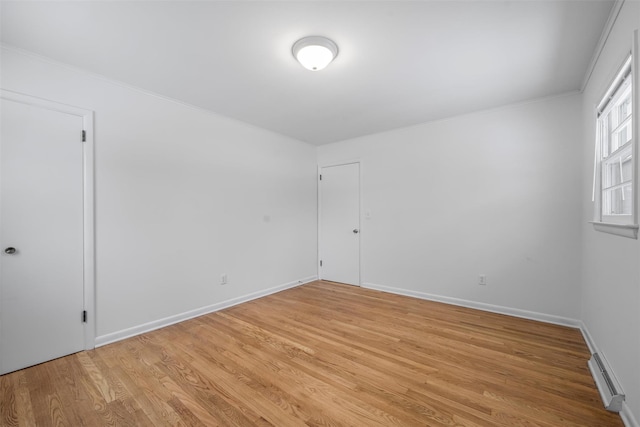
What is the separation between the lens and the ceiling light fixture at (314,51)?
1.94 metres

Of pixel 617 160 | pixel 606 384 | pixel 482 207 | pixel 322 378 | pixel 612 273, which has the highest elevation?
pixel 617 160

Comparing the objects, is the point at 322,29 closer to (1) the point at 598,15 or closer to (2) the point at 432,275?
(1) the point at 598,15

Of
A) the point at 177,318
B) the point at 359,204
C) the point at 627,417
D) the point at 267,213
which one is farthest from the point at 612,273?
the point at 177,318

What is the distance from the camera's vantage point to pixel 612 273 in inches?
71.5

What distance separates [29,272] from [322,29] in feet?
9.73

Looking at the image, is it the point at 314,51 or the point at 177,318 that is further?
the point at 177,318

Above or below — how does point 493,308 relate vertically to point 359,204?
below

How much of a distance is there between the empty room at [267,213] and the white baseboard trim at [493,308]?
0.06ft

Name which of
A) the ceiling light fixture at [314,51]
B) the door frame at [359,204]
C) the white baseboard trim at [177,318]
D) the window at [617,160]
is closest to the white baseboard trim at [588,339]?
the window at [617,160]

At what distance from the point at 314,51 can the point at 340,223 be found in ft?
10.0

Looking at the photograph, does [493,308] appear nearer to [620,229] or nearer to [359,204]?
[620,229]

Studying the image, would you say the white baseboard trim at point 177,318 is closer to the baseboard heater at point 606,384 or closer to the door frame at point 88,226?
the door frame at point 88,226

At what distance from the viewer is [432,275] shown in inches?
145

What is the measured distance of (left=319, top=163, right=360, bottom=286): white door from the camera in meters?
4.47
